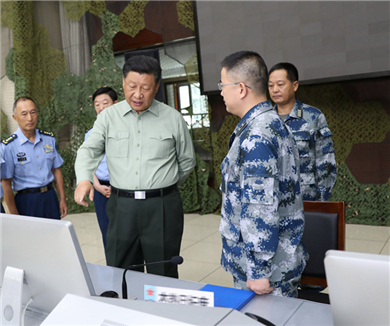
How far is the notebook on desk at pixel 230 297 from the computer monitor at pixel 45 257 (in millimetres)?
426

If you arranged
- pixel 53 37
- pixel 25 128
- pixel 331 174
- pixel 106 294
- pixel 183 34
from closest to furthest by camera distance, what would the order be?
pixel 106 294 → pixel 331 174 → pixel 25 128 → pixel 183 34 → pixel 53 37

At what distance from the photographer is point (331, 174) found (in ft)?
8.28

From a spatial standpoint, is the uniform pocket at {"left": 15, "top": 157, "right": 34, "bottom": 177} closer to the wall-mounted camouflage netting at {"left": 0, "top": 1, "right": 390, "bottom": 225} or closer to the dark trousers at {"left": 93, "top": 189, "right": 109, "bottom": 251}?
the dark trousers at {"left": 93, "top": 189, "right": 109, "bottom": 251}

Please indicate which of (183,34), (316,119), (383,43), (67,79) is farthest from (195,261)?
(67,79)

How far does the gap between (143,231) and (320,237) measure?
1000 millimetres

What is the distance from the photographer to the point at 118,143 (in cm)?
218

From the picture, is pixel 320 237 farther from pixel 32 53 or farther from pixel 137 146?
pixel 32 53

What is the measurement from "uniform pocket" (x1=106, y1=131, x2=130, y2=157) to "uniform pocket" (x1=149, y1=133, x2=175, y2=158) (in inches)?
5.6

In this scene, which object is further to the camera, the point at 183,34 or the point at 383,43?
the point at 183,34

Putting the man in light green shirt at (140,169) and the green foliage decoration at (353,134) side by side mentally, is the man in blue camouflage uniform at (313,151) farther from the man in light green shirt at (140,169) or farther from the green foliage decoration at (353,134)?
the green foliage decoration at (353,134)

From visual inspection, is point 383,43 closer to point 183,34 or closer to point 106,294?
point 183,34

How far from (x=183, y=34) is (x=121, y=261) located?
142 inches

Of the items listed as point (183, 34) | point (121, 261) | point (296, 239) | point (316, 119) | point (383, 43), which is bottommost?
point (121, 261)

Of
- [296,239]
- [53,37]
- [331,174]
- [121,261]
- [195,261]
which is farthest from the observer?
[53,37]
